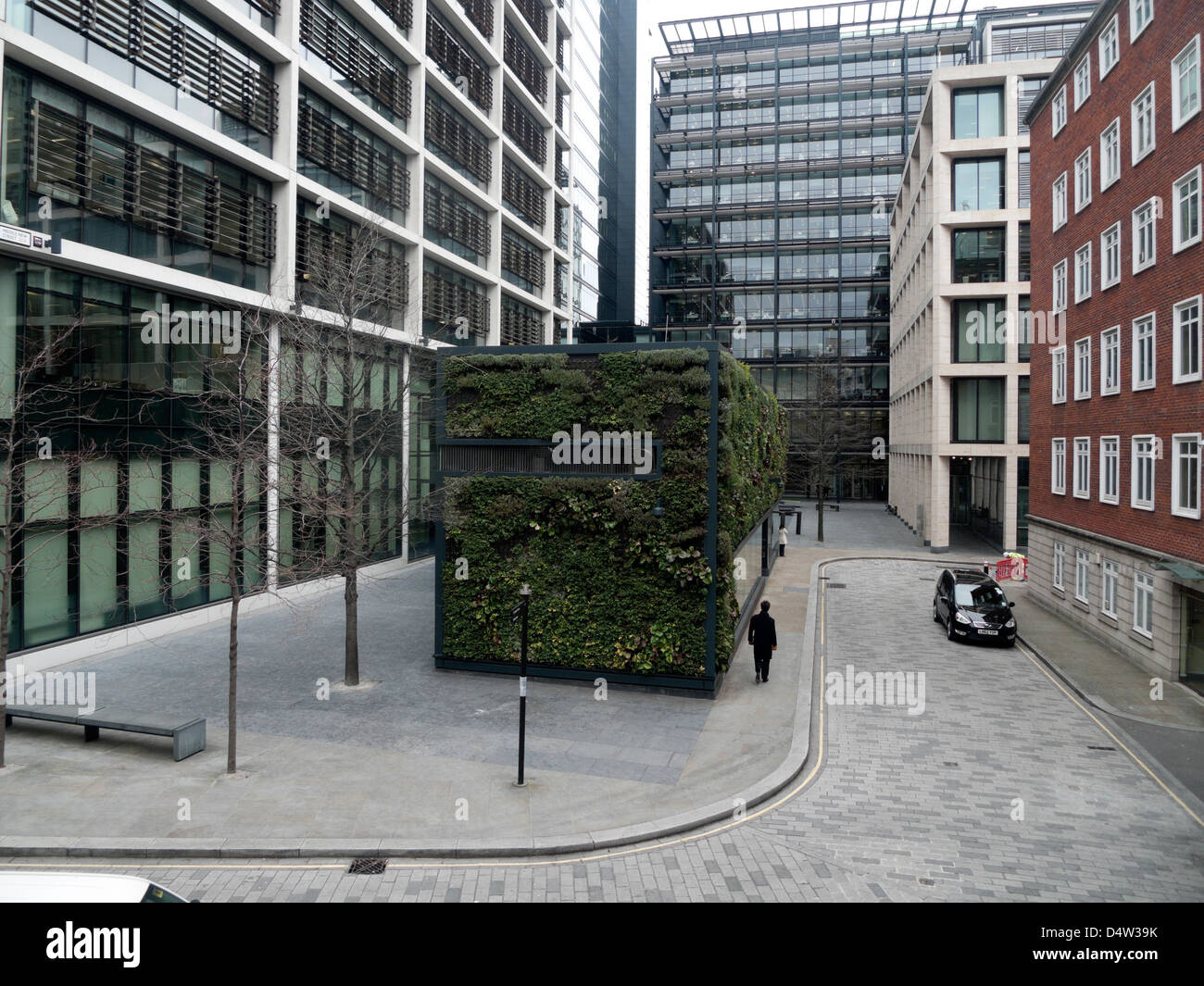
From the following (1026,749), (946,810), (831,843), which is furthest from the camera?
(1026,749)

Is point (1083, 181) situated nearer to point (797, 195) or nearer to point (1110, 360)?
point (1110, 360)

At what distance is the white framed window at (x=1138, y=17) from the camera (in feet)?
60.6

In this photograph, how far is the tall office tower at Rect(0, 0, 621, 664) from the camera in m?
16.1

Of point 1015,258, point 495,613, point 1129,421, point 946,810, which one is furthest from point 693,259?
point 946,810

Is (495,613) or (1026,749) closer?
(1026,749)

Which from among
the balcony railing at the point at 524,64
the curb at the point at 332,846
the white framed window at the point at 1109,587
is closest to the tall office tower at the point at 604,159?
the balcony railing at the point at 524,64

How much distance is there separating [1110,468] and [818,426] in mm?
36598

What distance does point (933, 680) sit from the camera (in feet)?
55.5

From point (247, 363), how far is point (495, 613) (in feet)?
31.4

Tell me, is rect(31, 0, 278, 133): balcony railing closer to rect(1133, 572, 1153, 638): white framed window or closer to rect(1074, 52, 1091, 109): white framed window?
rect(1074, 52, 1091, 109): white framed window

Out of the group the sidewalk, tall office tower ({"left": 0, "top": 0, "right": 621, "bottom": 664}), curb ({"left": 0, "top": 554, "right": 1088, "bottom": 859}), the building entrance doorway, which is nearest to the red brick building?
the building entrance doorway

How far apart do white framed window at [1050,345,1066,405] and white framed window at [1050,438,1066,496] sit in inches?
49.0

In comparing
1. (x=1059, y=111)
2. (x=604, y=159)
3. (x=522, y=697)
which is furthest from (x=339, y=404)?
(x=604, y=159)
